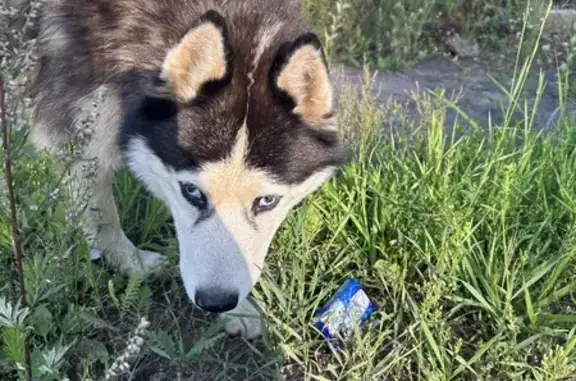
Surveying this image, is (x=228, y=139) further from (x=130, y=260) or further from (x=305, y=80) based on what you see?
(x=130, y=260)

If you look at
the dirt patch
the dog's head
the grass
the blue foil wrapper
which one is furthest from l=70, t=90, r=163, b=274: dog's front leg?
the grass

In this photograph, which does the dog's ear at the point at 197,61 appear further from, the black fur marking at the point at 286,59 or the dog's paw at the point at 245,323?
the dog's paw at the point at 245,323

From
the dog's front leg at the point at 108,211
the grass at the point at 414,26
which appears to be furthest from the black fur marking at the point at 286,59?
the grass at the point at 414,26

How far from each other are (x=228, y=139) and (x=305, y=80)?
12.7 inches

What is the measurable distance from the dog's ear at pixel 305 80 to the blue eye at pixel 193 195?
424 mm

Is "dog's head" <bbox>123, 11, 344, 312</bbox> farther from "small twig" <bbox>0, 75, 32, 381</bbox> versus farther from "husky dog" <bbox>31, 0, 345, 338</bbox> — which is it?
"small twig" <bbox>0, 75, 32, 381</bbox>

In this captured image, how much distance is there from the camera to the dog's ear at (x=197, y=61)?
1.96 meters

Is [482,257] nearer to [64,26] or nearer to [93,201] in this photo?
[93,201]

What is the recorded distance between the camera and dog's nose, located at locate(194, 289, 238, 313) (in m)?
2.09

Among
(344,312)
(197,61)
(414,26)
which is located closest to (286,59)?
(197,61)

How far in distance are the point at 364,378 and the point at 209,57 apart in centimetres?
122

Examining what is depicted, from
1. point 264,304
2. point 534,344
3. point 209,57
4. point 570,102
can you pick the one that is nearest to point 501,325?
point 534,344

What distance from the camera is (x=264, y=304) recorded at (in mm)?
2451

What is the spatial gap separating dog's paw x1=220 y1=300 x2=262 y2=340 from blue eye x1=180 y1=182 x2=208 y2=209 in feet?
1.62
